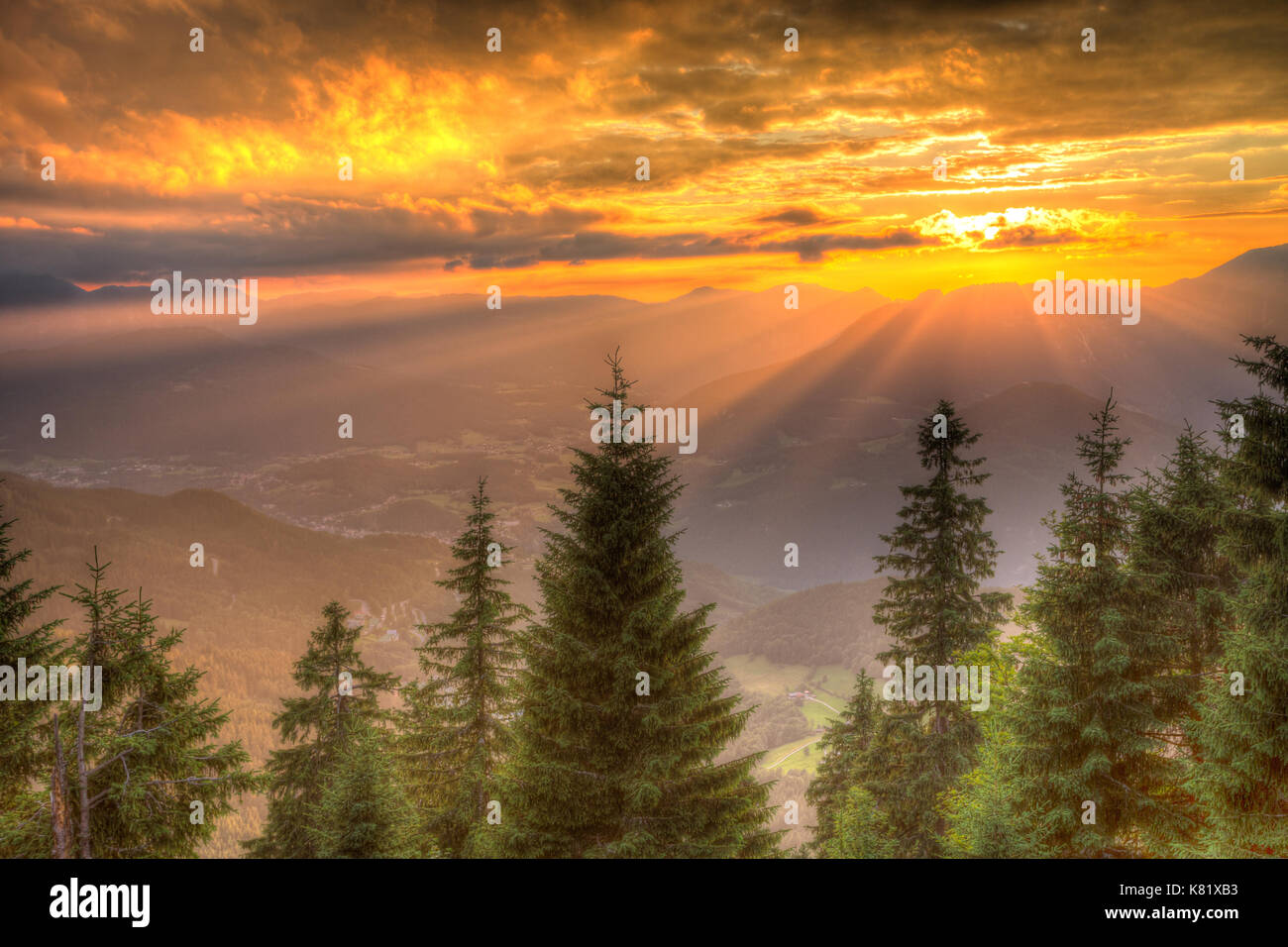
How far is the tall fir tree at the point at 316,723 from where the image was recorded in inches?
730

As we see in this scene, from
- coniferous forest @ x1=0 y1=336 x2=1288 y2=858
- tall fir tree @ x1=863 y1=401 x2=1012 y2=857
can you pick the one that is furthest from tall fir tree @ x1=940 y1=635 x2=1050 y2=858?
tall fir tree @ x1=863 y1=401 x2=1012 y2=857

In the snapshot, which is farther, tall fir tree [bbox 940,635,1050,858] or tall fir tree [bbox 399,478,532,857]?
tall fir tree [bbox 399,478,532,857]

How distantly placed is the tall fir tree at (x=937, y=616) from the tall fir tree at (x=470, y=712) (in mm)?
11149

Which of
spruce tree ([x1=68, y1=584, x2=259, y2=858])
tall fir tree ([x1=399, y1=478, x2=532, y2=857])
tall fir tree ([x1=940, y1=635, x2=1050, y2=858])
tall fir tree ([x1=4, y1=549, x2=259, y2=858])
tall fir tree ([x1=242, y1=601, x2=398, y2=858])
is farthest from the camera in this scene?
tall fir tree ([x1=242, y1=601, x2=398, y2=858])

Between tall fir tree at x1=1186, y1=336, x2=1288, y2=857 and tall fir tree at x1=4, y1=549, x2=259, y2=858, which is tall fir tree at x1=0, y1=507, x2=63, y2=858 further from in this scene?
tall fir tree at x1=1186, y1=336, x2=1288, y2=857

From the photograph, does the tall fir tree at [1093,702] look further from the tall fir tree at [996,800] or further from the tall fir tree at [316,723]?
the tall fir tree at [316,723]

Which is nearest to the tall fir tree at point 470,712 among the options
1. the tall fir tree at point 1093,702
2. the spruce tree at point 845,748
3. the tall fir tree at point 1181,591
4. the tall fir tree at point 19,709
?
the tall fir tree at point 19,709

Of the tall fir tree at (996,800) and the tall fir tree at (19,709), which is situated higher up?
the tall fir tree at (19,709)

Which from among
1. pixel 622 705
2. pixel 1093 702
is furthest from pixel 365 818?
pixel 1093 702

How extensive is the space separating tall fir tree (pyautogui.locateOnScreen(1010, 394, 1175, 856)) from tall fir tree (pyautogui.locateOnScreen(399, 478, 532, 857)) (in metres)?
11.6

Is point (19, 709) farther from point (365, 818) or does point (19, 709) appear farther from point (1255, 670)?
point (1255, 670)

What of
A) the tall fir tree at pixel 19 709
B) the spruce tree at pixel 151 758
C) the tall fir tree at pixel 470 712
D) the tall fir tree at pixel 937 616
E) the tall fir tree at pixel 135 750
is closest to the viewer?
the tall fir tree at pixel 135 750

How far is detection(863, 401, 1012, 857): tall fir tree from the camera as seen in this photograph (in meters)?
19.5
